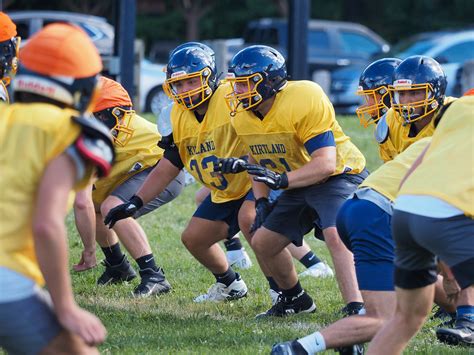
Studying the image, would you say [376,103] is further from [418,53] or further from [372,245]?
[418,53]

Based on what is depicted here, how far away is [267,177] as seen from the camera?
17.9 ft

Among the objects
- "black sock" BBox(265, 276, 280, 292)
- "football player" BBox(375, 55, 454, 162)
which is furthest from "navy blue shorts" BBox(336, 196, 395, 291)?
"black sock" BBox(265, 276, 280, 292)

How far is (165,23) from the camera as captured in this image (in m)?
28.7

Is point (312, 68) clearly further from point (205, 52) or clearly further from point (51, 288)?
point (51, 288)

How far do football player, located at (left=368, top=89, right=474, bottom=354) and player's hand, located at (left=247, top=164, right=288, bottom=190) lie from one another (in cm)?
→ 141

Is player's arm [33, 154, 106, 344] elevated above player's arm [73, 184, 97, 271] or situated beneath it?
elevated above

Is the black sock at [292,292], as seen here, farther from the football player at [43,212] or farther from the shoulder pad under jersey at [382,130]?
the football player at [43,212]

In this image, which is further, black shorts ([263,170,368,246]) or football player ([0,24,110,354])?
black shorts ([263,170,368,246])

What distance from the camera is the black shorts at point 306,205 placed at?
571cm

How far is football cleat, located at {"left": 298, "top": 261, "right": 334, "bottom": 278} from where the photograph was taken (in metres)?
7.40

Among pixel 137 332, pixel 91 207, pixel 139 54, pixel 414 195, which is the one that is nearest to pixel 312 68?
pixel 139 54

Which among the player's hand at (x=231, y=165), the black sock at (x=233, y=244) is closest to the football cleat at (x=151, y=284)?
the black sock at (x=233, y=244)

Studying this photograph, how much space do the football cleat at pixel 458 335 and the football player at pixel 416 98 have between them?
1.07m

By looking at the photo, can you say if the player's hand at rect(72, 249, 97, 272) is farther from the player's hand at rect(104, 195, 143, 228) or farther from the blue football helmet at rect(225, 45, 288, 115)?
the blue football helmet at rect(225, 45, 288, 115)
